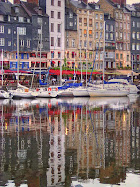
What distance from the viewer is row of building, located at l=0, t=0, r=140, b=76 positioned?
81.7 m

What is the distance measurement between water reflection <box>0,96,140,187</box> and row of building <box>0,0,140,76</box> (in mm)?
41895

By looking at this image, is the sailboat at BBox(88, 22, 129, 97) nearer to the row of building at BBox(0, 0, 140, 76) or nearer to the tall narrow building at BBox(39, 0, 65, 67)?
the row of building at BBox(0, 0, 140, 76)

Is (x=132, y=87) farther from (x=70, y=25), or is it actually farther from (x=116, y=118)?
(x=116, y=118)

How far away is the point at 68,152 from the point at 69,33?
73699mm

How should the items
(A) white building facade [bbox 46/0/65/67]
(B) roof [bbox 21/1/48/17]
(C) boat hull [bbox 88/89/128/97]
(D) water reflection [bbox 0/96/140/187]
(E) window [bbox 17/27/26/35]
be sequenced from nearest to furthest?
(D) water reflection [bbox 0/96/140/187] < (C) boat hull [bbox 88/89/128/97] < (E) window [bbox 17/27/26/35] < (B) roof [bbox 21/1/48/17] < (A) white building facade [bbox 46/0/65/67]

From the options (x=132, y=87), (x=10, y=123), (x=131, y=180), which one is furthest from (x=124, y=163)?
(x=132, y=87)

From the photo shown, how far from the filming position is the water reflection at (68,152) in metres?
15.3

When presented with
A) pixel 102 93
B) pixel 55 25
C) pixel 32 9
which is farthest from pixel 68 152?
pixel 55 25

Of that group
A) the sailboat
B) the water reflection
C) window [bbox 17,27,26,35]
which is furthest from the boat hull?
the water reflection

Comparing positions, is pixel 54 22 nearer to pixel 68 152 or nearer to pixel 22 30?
pixel 22 30

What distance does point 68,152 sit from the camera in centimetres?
A: 1905

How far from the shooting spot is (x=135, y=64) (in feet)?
348

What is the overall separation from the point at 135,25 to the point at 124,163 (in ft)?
302

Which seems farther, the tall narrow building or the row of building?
the tall narrow building
